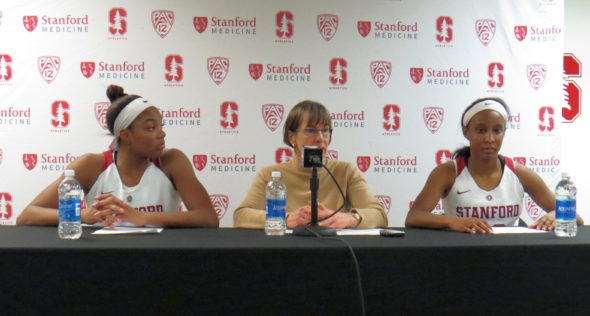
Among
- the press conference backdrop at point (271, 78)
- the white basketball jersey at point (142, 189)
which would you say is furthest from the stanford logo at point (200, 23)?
the white basketball jersey at point (142, 189)

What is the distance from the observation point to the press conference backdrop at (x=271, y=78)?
3357mm

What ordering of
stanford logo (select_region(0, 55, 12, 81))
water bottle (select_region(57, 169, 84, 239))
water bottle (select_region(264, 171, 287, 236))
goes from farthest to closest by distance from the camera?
stanford logo (select_region(0, 55, 12, 81)), water bottle (select_region(264, 171, 287, 236)), water bottle (select_region(57, 169, 84, 239))

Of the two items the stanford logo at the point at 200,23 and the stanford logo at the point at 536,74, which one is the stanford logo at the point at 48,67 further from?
the stanford logo at the point at 536,74

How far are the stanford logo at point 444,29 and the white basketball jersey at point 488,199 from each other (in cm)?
149

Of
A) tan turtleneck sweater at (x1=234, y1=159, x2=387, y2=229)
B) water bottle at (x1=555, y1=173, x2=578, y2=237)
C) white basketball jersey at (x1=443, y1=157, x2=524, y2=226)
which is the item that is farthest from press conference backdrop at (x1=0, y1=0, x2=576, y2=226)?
water bottle at (x1=555, y1=173, x2=578, y2=237)

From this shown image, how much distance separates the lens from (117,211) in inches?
70.9

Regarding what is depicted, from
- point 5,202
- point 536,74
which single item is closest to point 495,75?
point 536,74

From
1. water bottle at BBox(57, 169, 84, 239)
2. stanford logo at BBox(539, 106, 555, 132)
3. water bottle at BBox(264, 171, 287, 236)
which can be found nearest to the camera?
water bottle at BBox(57, 169, 84, 239)

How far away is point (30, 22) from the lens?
3.35 meters

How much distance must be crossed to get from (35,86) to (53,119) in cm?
23

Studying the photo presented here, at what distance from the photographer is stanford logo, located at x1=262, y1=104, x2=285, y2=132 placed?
3449 millimetres

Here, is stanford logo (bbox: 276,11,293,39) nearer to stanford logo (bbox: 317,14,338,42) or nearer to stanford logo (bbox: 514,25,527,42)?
stanford logo (bbox: 317,14,338,42)

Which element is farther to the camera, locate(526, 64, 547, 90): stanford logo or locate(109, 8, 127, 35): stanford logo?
locate(526, 64, 547, 90): stanford logo

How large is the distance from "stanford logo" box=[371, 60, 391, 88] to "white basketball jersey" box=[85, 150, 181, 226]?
1747mm
